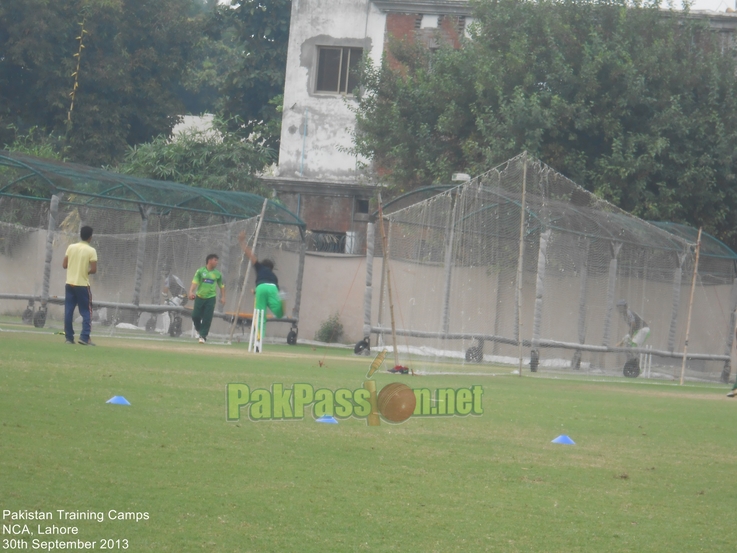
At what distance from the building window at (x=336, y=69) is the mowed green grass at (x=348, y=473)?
24321 mm

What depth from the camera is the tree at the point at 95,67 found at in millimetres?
38125

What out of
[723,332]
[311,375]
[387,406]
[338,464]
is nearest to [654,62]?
[723,332]

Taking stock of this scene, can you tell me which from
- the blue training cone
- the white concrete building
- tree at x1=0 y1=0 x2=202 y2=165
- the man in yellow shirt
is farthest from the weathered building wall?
the blue training cone

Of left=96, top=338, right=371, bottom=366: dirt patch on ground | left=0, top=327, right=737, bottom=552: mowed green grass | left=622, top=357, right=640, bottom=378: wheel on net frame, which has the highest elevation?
left=622, top=357, right=640, bottom=378: wheel on net frame

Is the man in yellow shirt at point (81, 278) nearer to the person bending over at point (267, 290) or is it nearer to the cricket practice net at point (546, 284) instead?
the person bending over at point (267, 290)

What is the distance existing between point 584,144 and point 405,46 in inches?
275

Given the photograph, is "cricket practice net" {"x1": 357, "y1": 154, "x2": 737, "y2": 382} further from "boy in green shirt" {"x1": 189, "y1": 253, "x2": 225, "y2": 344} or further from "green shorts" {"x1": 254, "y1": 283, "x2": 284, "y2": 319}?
"boy in green shirt" {"x1": 189, "y1": 253, "x2": 225, "y2": 344}

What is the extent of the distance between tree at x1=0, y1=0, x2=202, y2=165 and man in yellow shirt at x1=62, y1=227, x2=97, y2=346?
77.8 feet

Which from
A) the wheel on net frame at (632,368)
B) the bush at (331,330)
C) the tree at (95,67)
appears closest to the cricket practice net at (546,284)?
the wheel on net frame at (632,368)

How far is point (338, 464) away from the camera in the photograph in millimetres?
7496

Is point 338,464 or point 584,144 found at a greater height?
point 584,144

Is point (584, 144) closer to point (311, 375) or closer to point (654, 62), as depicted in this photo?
point (654, 62)

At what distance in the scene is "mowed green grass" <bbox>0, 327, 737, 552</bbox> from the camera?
5.59 metres

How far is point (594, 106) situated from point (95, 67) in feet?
68.6
